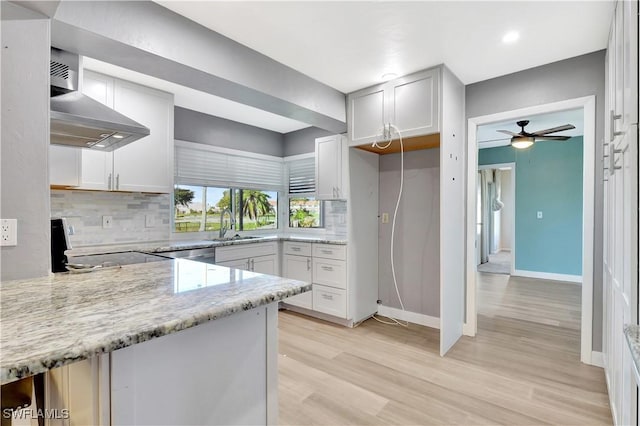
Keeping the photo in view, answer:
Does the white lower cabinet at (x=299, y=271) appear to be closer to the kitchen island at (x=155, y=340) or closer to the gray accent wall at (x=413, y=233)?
the gray accent wall at (x=413, y=233)

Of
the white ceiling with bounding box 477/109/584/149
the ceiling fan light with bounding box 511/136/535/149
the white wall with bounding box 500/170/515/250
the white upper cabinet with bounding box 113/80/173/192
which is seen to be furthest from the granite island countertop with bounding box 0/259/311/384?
the white wall with bounding box 500/170/515/250

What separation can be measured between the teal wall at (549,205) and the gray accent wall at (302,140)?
395cm

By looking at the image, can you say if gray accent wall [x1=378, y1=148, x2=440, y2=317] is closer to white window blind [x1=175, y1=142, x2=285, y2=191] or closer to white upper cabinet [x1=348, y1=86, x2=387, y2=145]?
white upper cabinet [x1=348, y1=86, x2=387, y2=145]

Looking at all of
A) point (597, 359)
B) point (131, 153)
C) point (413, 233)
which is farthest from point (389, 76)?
point (597, 359)

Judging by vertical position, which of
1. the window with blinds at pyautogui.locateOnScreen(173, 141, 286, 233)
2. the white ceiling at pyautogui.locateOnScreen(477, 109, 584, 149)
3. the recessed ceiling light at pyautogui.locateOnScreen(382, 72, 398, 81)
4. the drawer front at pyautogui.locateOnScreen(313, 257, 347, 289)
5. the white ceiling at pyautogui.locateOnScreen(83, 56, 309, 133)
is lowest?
the drawer front at pyautogui.locateOnScreen(313, 257, 347, 289)

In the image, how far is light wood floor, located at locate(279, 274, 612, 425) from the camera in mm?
1927

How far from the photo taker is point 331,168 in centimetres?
356

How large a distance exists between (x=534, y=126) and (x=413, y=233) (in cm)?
313

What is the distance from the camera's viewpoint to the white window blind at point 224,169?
3.71 meters

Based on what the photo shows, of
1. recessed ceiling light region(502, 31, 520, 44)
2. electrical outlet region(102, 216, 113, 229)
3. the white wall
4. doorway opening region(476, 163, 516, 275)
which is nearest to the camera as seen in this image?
recessed ceiling light region(502, 31, 520, 44)

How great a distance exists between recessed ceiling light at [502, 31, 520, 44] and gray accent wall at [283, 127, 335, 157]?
90.7 inches

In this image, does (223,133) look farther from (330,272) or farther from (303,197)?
(330,272)

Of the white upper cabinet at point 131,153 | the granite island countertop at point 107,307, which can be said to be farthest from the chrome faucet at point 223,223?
the granite island countertop at point 107,307

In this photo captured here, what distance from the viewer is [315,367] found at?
252 centimetres
